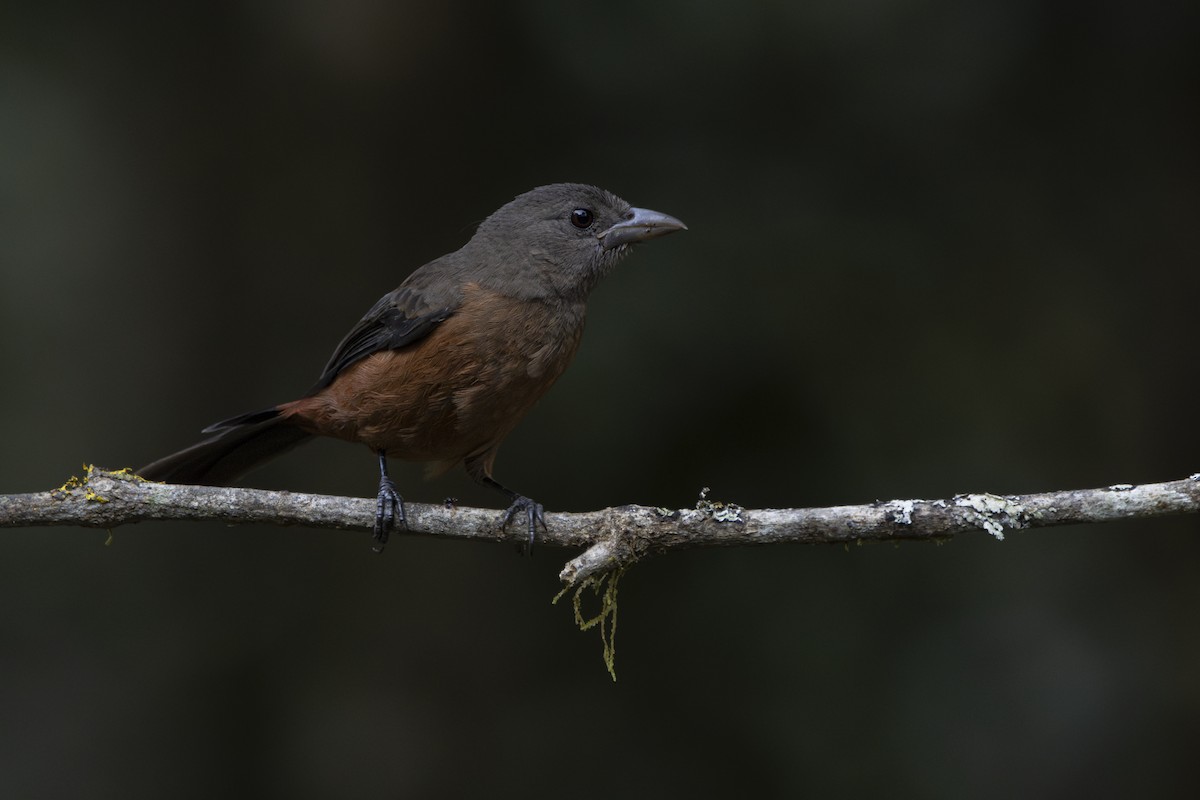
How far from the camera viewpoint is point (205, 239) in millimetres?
5656

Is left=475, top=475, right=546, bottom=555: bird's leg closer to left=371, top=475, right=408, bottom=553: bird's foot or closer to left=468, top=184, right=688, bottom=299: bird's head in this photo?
left=371, top=475, right=408, bottom=553: bird's foot

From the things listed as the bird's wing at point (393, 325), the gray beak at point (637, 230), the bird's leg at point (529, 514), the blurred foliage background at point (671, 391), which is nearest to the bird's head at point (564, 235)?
the gray beak at point (637, 230)

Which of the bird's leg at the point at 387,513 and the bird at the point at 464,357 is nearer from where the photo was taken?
the bird's leg at the point at 387,513

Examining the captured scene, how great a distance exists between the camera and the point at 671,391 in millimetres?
5004

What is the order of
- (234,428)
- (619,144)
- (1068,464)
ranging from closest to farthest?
1. (234,428)
2. (1068,464)
3. (619,144)

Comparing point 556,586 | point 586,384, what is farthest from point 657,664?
point 586,384

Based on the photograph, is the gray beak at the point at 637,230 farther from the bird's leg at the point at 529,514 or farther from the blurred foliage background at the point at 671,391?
the bird's leg at the point at 529,514

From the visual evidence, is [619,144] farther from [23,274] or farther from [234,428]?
[23,274]

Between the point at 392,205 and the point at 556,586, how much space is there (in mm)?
2063

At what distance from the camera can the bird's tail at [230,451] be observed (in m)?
4.25

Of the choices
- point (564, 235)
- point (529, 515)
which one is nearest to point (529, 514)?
point (529, 515)

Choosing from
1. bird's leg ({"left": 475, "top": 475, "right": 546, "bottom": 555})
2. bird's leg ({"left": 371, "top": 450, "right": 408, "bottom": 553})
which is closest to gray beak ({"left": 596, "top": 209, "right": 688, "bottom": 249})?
bird's leg ({"left": 475, "top": 475, "right": 546, "bottom": 555})

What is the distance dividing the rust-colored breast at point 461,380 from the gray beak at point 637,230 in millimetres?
Answer: 384

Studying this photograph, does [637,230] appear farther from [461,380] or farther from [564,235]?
[461,380]
